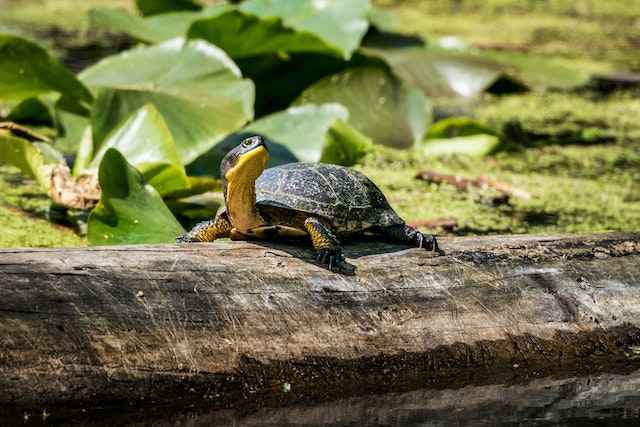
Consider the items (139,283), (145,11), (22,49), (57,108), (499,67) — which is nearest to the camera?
(139,283)

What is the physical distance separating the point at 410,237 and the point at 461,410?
468mm

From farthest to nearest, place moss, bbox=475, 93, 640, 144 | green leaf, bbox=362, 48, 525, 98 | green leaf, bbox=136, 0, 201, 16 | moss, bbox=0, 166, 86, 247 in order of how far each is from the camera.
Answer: green leaf, bbox=362, 48, 525, 98 < moss, bbox=475, 93, 640, 144 < green leaf, bbox=136, 0, 201, 16 < moss, bbox=0, 166, 86, 247

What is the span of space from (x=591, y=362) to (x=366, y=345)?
60cm

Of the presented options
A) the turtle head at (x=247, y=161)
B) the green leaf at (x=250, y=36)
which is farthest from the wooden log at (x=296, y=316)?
the green leaf at (x=250, y=36)

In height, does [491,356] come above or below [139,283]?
below

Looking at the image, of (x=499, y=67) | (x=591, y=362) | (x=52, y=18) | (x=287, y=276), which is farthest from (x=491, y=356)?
(x=52, y=18)

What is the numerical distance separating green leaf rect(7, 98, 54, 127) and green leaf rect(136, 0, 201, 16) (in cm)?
80

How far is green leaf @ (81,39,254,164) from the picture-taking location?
3.63m

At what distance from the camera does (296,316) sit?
7.51ft

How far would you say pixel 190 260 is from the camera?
7.47ft

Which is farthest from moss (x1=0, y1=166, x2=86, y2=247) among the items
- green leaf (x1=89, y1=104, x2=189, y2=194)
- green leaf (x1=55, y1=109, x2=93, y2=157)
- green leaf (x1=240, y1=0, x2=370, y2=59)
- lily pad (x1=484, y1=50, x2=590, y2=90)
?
lily pad (x1=484, y1=50, x2=590, y2=90)

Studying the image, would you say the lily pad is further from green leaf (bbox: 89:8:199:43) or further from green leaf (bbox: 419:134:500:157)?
green leaf (bbox: 89:8:199:43)

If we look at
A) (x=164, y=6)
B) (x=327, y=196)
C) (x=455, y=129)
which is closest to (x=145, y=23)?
(x=164, y=6)

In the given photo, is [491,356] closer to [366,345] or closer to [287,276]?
[366,345]
